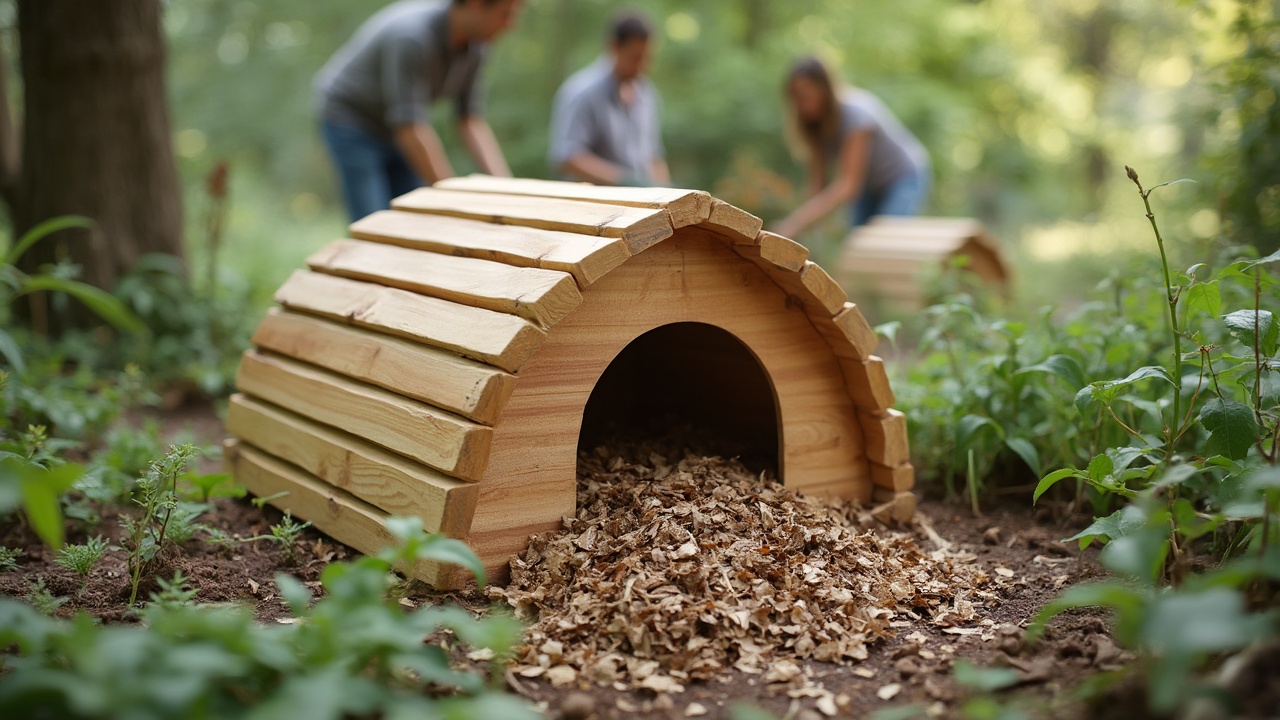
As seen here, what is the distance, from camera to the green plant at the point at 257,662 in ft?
4.79

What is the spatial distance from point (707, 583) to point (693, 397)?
1.28 meters

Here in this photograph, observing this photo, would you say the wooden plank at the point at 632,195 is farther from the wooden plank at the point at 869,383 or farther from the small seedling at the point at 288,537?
the small seedling at the point at 288,537

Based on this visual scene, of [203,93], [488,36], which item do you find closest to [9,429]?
[488,36]

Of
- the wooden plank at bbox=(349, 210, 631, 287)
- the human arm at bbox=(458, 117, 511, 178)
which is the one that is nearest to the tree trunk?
the human arm at bbox=(458, 117, 511, 178)

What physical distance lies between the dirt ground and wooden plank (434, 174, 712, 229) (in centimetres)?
114

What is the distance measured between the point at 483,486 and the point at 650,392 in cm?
142

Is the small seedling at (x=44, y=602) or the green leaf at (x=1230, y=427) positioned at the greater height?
the green leaf at (x=1230, y=427)

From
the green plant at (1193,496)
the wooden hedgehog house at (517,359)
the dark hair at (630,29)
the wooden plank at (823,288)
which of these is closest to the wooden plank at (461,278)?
the wooden hedgehog house at (517,359)

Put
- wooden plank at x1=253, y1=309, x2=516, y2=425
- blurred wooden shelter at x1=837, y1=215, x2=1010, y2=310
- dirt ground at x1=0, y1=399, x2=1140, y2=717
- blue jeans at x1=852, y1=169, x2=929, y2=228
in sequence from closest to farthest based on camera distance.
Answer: dirt ground at x1=0, y1=399, x2=1140, y2=717 < wooden plank at x1=253, y1=309, x2=516, y2=425 < blurred wooden shelter at x1=837, y1=215, x2=1010, y2=310 < blue jeans at x1=852, y1=169, x2=929, y2=228

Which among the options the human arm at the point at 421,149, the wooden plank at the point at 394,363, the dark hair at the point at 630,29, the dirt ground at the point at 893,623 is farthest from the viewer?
the dark hair at the point at 630,29

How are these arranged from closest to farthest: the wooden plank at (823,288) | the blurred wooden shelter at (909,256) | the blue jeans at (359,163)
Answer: the wooden plank at (823,288) → the blue jeans at (359,163) → the blurred wooden shelter at (909,256)

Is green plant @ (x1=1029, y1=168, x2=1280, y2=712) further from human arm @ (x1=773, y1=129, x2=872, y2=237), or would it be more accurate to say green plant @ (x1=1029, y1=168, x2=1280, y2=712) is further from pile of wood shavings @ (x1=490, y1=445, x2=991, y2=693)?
human arm @ (x1=773, y1=129, x2=872, y2=237)

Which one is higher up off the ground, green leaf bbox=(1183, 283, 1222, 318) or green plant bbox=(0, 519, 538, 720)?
green leaf bbox=(1183, 283, 1222, 318)

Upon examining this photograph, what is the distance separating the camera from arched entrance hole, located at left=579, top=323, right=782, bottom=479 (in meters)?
3.29
